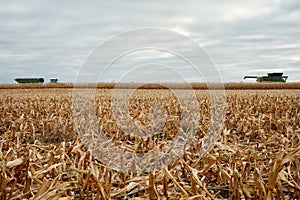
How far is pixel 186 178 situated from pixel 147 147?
2.51 ft

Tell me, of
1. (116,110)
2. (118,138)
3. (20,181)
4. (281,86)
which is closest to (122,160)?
(20,181)

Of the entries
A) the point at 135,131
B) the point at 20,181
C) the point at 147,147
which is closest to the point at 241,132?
the point at 135,131

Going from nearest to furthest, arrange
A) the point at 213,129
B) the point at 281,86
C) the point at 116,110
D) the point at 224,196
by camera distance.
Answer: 1. the point at 224,196
2. the point at 213,129
3. the point at 116,110
4. the point at 281,86

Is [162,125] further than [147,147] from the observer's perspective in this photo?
Yes

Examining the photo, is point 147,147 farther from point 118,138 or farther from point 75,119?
point 75,119

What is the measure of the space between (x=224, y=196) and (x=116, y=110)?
3.78 metres

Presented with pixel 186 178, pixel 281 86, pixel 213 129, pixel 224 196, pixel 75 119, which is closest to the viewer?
pixel 224 196

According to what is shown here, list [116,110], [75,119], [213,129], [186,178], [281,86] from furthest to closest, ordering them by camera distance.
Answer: [281,86] < [116,110] < [75,119] < [213,129] < [186,178]

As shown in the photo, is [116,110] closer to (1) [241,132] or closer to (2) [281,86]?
(1) [241,132]

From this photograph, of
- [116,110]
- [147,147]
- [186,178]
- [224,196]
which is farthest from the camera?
[116,110]

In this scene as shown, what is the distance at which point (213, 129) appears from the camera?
414 cm

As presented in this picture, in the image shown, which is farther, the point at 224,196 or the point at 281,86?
the point at 281,86

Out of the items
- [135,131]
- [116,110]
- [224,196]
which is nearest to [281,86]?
[116,110]

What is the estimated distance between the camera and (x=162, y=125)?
171 inches
